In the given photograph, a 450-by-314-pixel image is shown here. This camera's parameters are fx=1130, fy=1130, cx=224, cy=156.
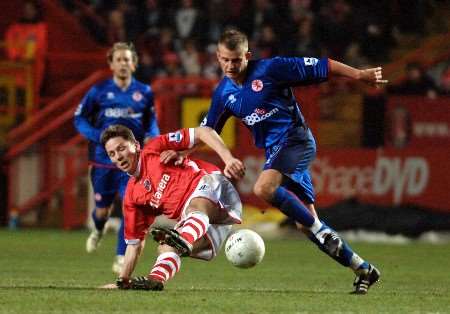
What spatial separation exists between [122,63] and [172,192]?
3169mm

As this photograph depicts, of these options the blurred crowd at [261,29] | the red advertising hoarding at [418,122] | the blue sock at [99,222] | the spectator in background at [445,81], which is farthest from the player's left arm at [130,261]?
the blurred crowd at [261,29]

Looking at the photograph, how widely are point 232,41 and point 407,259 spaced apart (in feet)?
16.6

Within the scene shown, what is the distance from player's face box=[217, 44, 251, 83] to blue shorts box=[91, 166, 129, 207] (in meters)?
3.45

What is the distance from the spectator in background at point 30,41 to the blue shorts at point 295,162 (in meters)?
10.8

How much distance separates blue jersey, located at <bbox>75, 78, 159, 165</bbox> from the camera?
11016 millimetres

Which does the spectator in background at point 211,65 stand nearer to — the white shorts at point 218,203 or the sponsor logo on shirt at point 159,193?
the white shorts at point 218,203

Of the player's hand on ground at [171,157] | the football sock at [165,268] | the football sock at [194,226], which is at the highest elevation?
the player's hand on ground at [171,157]

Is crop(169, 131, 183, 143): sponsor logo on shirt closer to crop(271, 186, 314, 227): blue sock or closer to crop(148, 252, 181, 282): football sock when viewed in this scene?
crop(271, 186, 314, 227): blue sock

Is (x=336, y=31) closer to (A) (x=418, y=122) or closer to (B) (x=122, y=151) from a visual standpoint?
(A) (x=418, y=122)

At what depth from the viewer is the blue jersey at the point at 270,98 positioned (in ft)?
26.5

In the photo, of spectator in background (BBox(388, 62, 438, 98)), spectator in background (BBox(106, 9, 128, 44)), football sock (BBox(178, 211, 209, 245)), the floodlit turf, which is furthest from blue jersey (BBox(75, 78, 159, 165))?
spectator in background (BBox(106, 9, 128, 44))

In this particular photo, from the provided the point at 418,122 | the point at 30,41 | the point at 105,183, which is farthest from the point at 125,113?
the point at 30,41

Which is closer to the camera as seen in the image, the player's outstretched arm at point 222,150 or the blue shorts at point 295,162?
the player's outstretched arm at point 222,150

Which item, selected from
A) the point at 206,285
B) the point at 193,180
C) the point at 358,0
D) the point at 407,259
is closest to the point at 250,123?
the point at 193,180
